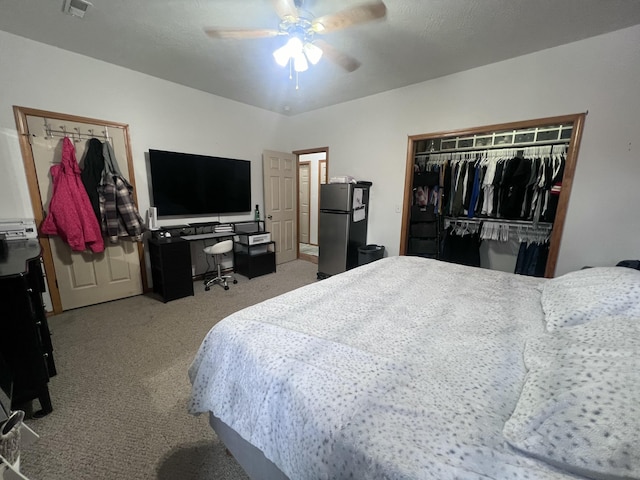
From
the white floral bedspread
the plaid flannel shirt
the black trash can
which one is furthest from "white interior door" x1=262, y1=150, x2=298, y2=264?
the white floral bedspread

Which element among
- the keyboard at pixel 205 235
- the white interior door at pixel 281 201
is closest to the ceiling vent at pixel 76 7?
the keyboard at pixel 205 235

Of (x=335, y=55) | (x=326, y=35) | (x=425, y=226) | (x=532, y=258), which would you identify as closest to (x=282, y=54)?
(x=335, y=55)

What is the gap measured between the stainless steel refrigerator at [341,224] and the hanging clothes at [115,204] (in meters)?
2.36

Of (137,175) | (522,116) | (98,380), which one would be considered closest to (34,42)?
(137,175)

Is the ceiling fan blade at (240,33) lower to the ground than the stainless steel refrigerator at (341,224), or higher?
higher

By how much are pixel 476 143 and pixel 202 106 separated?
3.81m

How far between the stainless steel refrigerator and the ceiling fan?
1663mm

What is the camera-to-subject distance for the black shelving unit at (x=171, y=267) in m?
2.90

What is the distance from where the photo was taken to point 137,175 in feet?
9.98

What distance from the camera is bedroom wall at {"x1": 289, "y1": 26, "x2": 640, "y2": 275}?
2.12 m

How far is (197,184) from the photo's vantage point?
11.3 feet

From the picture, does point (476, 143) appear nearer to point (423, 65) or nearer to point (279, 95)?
point (423, 65)

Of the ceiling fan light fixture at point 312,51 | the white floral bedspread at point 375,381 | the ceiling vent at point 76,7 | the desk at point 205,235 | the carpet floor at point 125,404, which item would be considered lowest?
the carpet floor at point 125,404

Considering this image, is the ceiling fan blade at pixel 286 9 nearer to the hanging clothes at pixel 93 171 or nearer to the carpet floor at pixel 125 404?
the hanging clothes at pixel 93 171
